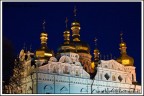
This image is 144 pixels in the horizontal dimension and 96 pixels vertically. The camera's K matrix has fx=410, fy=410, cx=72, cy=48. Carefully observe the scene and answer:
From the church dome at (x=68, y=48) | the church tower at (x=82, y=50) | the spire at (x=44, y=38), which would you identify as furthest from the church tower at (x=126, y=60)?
the spire at (x=44, y=38)

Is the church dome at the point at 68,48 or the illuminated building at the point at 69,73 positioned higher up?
the church dome at the point at 68,48

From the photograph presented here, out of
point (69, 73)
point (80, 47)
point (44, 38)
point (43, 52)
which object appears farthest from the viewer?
point (80, 47)

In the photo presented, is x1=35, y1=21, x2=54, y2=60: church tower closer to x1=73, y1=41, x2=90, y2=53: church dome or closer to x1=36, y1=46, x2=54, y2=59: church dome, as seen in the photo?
x1=36, y1=46, x2=54, y2=59: church dome

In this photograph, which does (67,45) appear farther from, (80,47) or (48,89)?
(48,89)

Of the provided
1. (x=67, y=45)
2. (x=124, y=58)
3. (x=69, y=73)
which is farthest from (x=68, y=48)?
(x=124, y=58)

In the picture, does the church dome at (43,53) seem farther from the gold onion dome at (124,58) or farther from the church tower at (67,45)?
the gold onion dome at (124,58)

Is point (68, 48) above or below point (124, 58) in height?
above

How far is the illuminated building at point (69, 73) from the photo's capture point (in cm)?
564

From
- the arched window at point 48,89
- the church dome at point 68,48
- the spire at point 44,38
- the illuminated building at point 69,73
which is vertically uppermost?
the spire at point 44,38

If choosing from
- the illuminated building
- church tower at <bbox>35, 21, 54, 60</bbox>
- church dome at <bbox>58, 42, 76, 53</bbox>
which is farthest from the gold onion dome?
church tower at <bbox>35, 21, 54, 60</bbox>

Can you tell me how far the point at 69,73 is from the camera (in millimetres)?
6238

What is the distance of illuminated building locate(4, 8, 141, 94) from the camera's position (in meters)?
5.64

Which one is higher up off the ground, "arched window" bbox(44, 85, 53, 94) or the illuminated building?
the illuminated building

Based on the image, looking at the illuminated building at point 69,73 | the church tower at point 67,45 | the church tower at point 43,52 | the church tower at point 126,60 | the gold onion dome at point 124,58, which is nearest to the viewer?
the illuminated building at point 69,73
